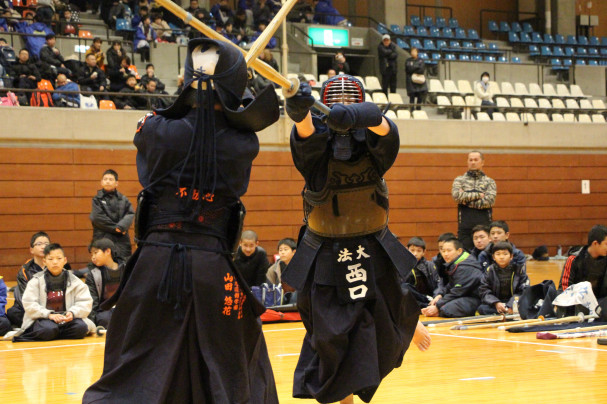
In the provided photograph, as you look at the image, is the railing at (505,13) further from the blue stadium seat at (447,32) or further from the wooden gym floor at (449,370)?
the wooden gym floor at (449,370)

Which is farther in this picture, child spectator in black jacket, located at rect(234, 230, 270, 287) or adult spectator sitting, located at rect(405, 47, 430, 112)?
adult spectator sitting, located at rect(405, 47, 430, 112)

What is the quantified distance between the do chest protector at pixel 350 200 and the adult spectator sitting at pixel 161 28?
14.0 metres

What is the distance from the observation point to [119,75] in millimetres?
15617

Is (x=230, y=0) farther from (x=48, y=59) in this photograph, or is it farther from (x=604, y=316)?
(x=604, y=316)

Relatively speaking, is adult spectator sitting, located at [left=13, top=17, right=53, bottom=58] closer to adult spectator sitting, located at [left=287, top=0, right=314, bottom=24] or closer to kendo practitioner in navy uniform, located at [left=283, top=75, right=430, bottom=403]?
adult spectator sitting, located at [left=287, top=0, right=314, bottom=24]

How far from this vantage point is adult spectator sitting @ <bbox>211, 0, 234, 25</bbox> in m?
19.1

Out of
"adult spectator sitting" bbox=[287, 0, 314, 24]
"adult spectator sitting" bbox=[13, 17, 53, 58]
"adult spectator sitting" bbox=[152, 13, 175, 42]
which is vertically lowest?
"adult spectator sitting" bbox=[13, 17, 53, 58]

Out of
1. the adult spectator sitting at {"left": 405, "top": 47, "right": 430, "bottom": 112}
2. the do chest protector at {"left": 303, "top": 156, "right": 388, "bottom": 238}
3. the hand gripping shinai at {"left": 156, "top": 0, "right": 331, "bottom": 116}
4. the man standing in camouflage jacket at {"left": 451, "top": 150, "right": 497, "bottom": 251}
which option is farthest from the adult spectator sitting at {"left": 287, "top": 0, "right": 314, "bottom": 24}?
the hand gripping shinai at {"left": 156, "top": 0, "right": 331, "bottom": 116}

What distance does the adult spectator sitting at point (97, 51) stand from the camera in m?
15.9

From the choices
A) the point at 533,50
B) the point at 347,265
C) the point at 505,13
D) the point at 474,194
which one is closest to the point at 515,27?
the point at 533,50

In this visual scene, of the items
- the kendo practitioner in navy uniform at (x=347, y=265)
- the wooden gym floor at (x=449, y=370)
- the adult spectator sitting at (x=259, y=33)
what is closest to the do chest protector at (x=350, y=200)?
the kendo practitioner in navy uniform at (x=347, y=265)

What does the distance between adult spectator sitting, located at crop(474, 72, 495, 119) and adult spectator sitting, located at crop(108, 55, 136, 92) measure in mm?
8286

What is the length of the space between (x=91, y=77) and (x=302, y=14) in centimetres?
792

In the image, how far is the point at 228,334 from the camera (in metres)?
3.35
